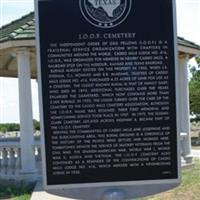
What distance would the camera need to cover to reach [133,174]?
5.55m

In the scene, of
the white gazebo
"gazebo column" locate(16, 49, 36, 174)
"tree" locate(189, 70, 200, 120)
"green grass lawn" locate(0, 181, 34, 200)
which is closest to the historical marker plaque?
"green grass lawn" locate(0, 181, 34, 200)

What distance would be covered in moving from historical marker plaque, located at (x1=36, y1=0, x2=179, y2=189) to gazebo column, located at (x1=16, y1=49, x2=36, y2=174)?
675cm

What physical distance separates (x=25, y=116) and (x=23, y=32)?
1.85 meters

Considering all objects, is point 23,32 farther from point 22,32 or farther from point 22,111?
point 22,111

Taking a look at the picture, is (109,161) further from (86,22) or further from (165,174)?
(86,22)

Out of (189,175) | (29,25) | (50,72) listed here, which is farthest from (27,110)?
(50,72)

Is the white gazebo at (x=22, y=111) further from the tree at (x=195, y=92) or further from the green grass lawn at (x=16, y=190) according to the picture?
the tree at (x=195, y=92)

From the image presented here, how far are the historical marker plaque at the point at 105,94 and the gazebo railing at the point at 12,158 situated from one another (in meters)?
7.05

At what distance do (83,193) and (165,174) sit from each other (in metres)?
0.83

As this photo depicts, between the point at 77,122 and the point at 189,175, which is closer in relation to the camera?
the point at 77,122

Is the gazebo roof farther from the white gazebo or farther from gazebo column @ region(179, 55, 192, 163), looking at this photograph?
gazebo column @ region(179, 55, 192, 163)

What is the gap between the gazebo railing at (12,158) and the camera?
12.7 m

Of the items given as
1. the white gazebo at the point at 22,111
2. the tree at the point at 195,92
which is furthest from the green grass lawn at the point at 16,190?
the tree at the point at 195,92

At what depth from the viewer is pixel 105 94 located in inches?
218
